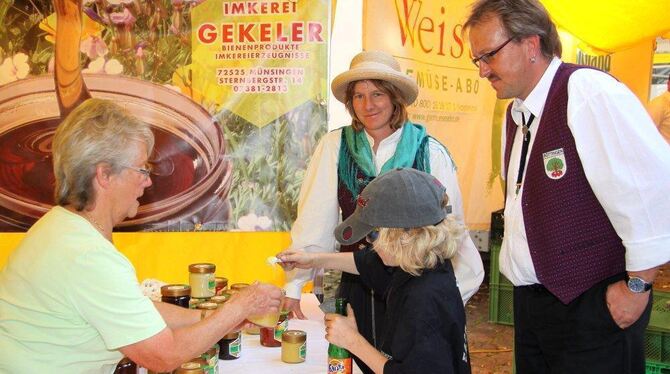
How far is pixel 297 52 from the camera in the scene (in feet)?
13.3

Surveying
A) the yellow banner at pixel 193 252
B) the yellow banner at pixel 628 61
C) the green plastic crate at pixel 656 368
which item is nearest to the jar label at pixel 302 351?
the green plastic crate at pixel 656 368

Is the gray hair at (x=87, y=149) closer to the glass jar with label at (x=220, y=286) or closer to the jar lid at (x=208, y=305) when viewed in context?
the jar lid at (x=208, y=305)

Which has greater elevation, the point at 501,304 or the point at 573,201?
the point at 573,201

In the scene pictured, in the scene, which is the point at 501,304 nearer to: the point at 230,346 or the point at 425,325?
the point at 230,346

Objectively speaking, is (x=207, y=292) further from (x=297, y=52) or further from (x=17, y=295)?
(x=297, y=52)

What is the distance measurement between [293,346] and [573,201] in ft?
3.02

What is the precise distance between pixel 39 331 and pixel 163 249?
2.60 meters

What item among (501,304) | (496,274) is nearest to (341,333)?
(496,274)

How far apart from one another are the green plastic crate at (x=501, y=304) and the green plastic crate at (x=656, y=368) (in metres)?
2.11

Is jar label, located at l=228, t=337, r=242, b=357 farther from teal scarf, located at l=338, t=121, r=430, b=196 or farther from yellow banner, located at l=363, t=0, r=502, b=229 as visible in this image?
yellow banner, located at l=363, t=0, r=502, b=229

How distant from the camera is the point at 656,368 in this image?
314 cm

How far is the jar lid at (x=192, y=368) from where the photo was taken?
1708 mm

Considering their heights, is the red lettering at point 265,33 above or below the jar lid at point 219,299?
above

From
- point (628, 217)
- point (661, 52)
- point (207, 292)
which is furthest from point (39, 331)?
point (661, 52)
